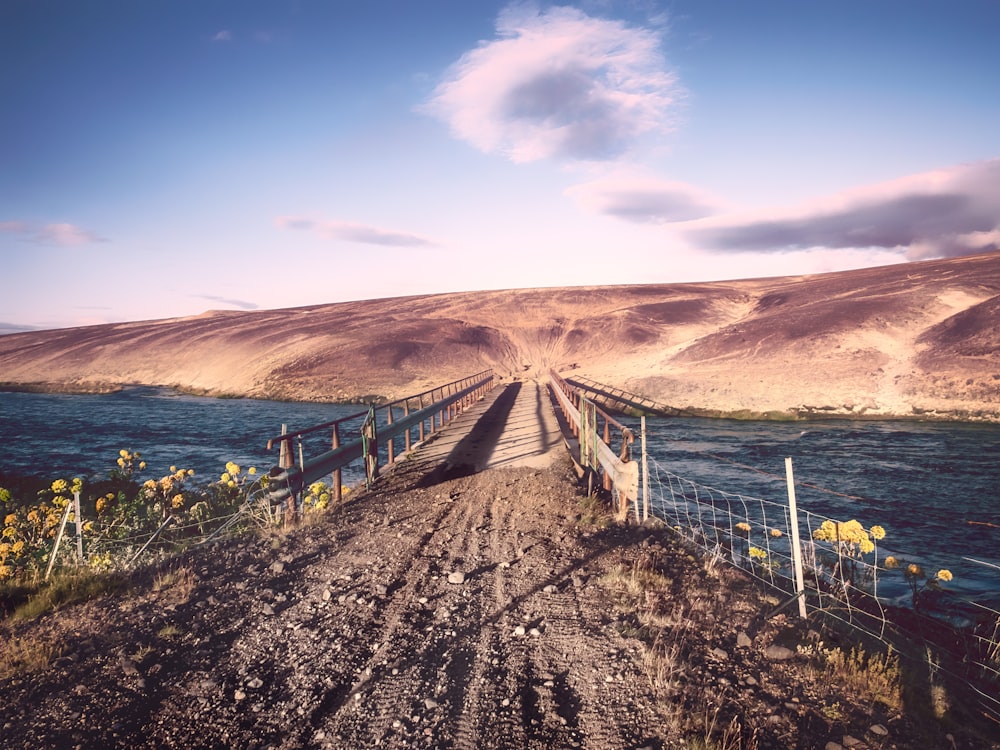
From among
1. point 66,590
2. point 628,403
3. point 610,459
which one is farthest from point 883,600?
point 628,403

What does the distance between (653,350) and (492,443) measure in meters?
44.0

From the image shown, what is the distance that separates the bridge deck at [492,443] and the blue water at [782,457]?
107 inches

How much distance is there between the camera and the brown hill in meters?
31.9

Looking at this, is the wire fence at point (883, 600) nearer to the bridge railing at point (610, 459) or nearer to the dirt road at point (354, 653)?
the bridge railing at point (610, 459)

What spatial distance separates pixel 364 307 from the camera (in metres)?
114

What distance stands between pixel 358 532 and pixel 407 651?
3.64 meters

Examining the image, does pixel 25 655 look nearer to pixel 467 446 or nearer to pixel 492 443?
pixel 467 446

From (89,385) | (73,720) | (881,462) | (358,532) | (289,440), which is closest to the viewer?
(73,720)

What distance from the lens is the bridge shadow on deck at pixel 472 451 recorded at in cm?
1187

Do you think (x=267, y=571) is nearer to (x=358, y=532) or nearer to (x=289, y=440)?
(x=358, y=532)

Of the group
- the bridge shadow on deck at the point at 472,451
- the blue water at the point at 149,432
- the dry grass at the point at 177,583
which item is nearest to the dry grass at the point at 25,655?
the dry grass at the point at 177,583

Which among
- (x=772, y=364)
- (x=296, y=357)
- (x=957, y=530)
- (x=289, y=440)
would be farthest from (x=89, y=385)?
(x=957, y=530)

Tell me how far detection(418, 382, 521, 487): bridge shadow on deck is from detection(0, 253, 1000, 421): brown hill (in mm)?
17515

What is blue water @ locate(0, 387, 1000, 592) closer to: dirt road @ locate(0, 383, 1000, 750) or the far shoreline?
the far shoreline
